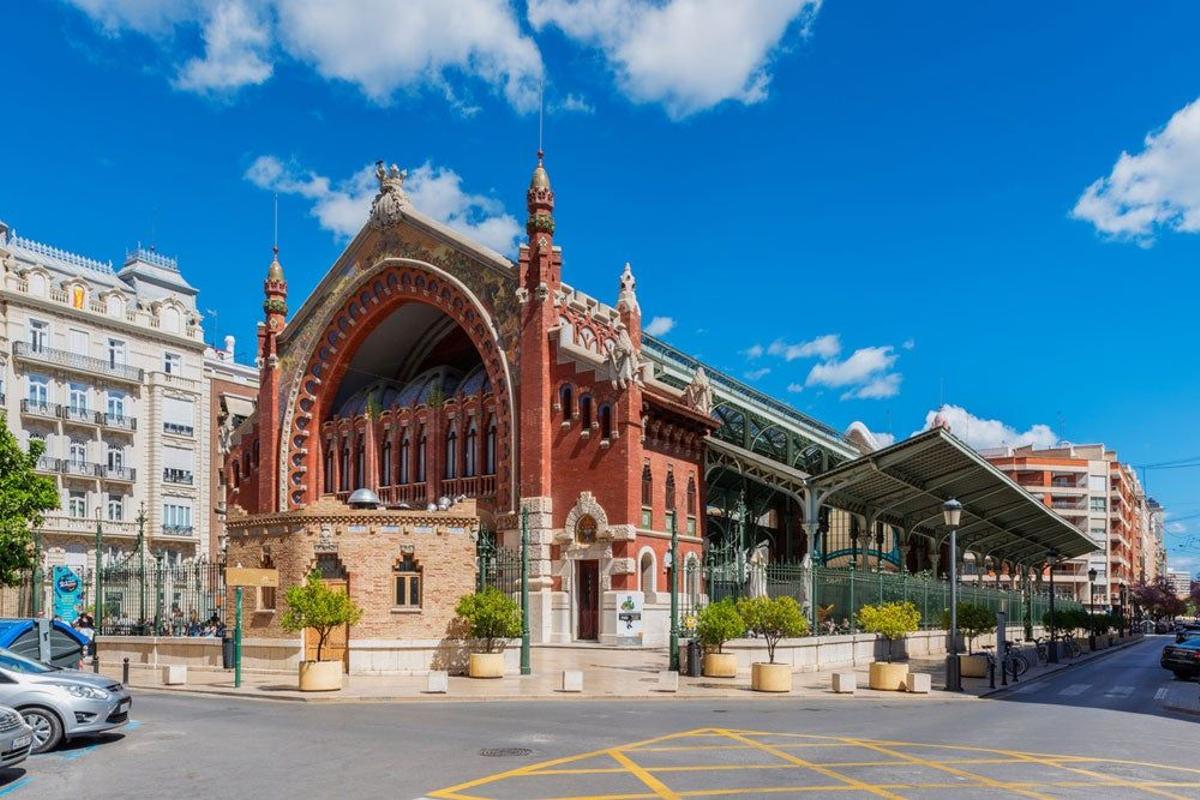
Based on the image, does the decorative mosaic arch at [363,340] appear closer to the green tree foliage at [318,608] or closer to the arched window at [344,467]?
the arched window at [344,467]

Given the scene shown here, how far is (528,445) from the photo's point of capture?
4319cm

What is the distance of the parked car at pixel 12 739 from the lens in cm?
1297

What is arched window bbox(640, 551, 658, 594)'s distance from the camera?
41.4 metres

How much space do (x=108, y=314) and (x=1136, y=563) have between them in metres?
135

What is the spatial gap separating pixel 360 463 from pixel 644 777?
3996cm

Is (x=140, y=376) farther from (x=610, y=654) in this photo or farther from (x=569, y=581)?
(x=610, y=654)

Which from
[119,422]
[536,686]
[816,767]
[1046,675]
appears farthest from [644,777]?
[119,422]

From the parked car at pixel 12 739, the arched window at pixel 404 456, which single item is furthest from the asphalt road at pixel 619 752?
the arched window at pixel 404 456

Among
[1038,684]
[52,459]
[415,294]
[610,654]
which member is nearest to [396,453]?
[415,294]

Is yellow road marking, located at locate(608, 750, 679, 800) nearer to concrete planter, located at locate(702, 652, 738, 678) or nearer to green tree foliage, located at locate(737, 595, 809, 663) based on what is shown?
green tree foliage, located at locate(737, 595, 809, 663)

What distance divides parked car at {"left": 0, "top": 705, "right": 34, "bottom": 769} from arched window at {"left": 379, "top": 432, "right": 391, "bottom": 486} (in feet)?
123

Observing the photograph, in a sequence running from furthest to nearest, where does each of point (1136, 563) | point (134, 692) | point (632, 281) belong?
point (1136, 563) < point (632, 281) < point (134, 692)

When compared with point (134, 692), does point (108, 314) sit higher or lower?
higher

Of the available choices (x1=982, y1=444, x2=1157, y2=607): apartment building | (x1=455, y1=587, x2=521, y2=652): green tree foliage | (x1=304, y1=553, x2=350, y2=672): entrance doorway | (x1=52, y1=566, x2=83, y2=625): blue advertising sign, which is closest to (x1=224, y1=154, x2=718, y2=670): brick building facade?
(x1=455, y1=587, x2=521, y2=652): green tree foliage
